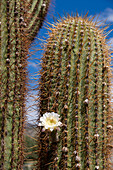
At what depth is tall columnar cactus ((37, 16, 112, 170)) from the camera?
187 cm

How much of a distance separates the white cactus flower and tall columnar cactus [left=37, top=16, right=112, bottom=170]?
0.32 feet

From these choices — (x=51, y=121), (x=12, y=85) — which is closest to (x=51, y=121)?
(x=51, y=121)

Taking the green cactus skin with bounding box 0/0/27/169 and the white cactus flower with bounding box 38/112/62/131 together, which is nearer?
the white cactus flower with bounding box 38/112/62/131

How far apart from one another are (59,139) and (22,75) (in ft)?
2.23

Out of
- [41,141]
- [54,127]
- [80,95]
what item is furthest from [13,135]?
[80,95]

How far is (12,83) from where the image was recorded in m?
1.99

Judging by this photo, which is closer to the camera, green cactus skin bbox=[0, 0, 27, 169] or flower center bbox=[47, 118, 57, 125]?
flower center bbox=[47, 118, 57, 125]

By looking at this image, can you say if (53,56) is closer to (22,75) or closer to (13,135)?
Result: (22,75)

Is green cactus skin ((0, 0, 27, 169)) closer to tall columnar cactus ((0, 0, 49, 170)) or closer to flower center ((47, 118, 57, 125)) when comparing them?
tall columnar cactus ((0, 0, 49, 170))

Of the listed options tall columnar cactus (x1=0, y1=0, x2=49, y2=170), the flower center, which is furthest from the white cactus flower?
tall columnar cactus (x1=0, y1=0, x2=49, y2=170)

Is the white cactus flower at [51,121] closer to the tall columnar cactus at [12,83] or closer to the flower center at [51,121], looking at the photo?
the flower center at [51,121]

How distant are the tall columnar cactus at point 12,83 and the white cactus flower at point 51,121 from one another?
313mm

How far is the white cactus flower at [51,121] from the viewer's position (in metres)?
1.79

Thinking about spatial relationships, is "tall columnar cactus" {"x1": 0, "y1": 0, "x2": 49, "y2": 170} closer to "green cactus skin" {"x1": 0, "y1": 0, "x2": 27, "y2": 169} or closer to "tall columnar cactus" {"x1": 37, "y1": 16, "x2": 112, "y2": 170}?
"green cactus skin" {"x1": 0, "y1": 0, "x2": 27, "y2": 169}
